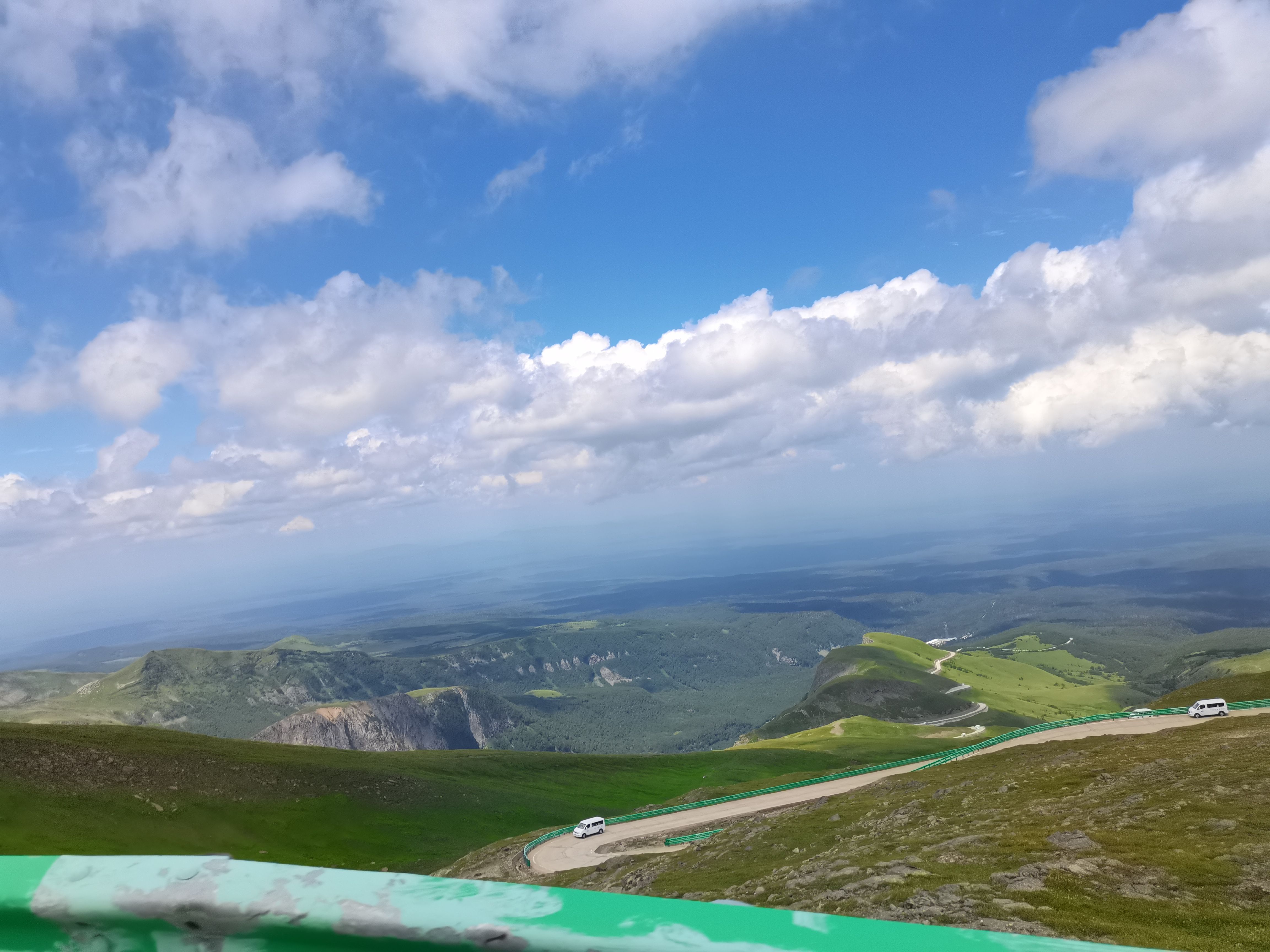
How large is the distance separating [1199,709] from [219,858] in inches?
3659

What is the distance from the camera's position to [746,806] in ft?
232

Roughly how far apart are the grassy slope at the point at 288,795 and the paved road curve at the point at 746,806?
12.8 meters

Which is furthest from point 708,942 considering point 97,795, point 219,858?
point 97,795

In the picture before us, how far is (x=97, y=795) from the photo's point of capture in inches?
3558

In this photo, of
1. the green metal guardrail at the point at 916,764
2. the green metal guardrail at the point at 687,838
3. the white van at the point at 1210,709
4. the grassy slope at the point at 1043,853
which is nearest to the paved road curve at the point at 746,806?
the green metal guardrail at the point at 916,764

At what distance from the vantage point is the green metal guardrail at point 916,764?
236 feet

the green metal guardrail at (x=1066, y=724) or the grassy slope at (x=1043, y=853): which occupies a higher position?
the grassy slope at (x=1043, y=853)

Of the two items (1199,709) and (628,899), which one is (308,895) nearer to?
(628,899)

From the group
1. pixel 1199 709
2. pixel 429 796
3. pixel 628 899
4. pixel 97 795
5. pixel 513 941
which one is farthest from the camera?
pixel 429 796

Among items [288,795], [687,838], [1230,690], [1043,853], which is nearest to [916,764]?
[687,838]

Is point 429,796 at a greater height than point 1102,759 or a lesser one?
lesser

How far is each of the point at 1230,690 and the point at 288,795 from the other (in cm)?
13031

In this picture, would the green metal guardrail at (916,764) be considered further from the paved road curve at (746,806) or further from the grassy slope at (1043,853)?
the grassy slope at (1043,853)

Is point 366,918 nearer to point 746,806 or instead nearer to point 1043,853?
point 1043,853
